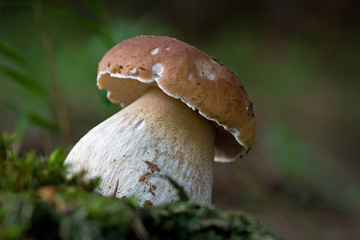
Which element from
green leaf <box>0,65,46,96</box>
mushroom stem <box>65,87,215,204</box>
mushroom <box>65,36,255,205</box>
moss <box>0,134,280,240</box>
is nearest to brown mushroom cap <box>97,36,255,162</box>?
mushroom <box>65,36,255,205</box>

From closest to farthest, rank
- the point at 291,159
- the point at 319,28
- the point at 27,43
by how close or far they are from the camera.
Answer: the point at 291,159
the point at 27,43
the point at 319,28

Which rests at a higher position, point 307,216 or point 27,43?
point 27,43

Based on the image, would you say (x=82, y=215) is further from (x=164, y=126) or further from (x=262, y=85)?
(x=262, y=85)

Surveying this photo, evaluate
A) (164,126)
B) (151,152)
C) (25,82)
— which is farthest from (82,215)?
(25,82)

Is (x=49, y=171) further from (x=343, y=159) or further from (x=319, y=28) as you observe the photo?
(x=319, y=28)

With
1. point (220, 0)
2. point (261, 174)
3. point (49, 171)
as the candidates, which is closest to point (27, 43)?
point (220, 0)

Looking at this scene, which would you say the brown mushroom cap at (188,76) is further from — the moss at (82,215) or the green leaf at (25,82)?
the green leaf at (25,82)
